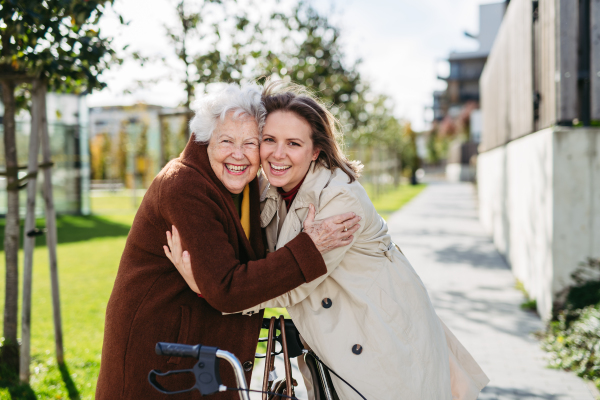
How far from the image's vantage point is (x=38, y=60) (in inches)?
156

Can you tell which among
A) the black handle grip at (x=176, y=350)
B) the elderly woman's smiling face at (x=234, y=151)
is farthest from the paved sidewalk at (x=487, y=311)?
the black handle grip at (x=176, y=350)

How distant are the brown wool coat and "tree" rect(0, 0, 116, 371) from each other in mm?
2042

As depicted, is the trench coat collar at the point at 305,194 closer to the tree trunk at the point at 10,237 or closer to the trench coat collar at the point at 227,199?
the trench coat collar at the point at 227,199

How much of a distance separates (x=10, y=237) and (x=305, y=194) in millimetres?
3050

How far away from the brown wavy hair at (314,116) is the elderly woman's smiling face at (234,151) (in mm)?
178

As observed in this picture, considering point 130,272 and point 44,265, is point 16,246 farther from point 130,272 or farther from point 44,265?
point 44,265

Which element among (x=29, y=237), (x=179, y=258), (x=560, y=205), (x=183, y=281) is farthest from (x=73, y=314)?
(x=560, y=205)

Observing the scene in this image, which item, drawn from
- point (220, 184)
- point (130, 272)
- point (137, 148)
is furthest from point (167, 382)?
point (137, 148)

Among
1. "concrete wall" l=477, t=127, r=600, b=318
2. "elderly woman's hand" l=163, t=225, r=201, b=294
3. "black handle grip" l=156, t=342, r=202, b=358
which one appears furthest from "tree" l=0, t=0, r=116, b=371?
"concrete wall" l=477, t=127, r=600, b=318

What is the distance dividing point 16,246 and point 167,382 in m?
2.73

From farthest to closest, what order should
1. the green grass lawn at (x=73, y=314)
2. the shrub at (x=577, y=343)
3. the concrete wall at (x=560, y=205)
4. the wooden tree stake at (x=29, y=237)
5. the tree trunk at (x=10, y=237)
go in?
the concrete wall at (x=560, y=205)
the shrub at (x=577, y=343)
the tree trunk at (x=10, y=237)
the green grass lawn at (x=73, y=314)
the wooden tree stake at (x=29, y=237)

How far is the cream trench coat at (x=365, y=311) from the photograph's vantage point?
227cm

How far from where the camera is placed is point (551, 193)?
208 inches

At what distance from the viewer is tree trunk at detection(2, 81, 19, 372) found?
4.19 m
